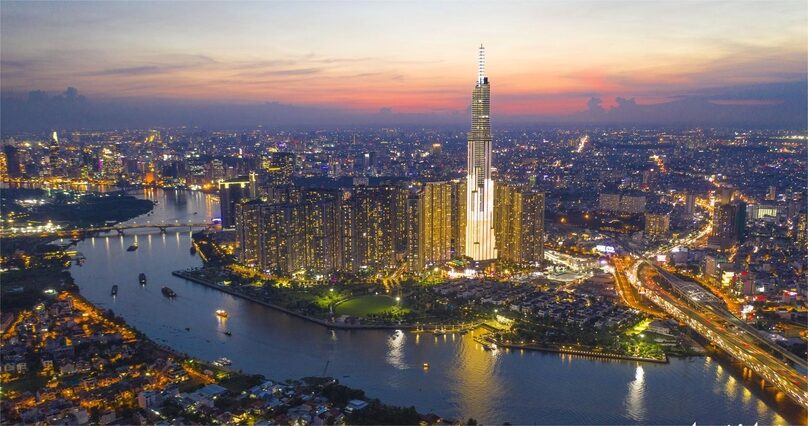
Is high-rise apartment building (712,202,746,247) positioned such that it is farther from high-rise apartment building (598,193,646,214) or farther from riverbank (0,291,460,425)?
riverbank (0,291,460,425)

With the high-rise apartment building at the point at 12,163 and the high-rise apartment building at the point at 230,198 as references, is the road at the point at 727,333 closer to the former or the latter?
the high-rise apartment building at the point at 230,198

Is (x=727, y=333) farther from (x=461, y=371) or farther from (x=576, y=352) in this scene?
(x=461, y=371)

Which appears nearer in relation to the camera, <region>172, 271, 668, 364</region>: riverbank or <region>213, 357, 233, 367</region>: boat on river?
<region>213, 357, 233, 367</region>: boat on river

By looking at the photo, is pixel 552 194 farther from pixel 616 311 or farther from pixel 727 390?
pixel 727 390

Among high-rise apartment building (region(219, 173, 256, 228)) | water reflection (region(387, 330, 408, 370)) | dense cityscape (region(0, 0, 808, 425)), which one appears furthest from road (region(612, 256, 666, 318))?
high-rise apartment building (region(219, 173, 256, 228))

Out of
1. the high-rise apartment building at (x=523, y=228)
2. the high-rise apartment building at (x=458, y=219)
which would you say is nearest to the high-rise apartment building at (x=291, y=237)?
the high-rise apartment building at (x=458, y=219)

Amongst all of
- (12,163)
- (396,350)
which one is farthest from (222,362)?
(12,163)
